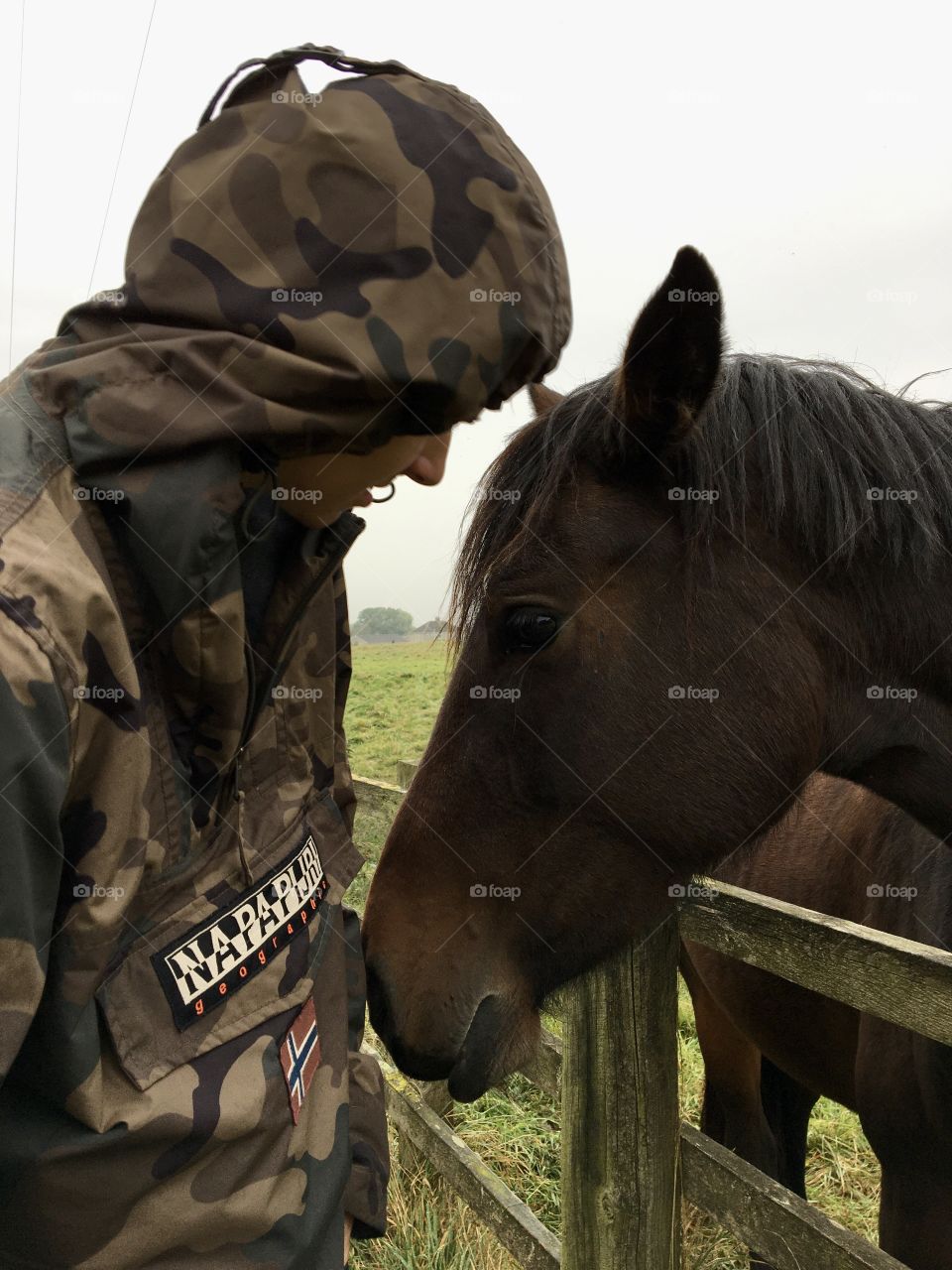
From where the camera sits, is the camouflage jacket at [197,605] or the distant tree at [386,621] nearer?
the camouflage jacket at [197,605]

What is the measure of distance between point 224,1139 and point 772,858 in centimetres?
269

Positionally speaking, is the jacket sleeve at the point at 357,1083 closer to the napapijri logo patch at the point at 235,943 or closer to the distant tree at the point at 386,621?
the napapijri logo patch at the point at 235,943

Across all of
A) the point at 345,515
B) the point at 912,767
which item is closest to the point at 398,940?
the point at 345,515

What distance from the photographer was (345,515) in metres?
1.53

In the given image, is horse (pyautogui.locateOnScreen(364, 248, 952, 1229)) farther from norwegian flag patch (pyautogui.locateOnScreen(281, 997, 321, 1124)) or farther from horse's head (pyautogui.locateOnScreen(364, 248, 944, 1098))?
norwegian flag patch (pyautogui.locateOnScreen(281, 997, 321, 1124))

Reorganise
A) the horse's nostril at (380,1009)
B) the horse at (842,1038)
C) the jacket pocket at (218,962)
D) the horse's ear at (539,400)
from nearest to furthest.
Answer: the jacket pocket at (218,962) < the horse's nostril at (380,1009) < the horse at (842,1038) < the horse's ear at (539,400)

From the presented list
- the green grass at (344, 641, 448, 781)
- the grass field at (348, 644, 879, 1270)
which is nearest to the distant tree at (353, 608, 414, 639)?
the green grass at (344, 641, 448, 781)

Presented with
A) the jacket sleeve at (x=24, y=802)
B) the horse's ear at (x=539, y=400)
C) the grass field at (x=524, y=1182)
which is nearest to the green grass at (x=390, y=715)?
the grass field at (x=524, y=1182)

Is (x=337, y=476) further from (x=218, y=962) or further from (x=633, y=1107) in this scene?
(x=633, y=1107)

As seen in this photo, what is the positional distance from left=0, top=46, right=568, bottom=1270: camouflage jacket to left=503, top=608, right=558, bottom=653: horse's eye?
0.63 m

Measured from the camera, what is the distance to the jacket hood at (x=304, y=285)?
110cm

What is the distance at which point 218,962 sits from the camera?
1.25m

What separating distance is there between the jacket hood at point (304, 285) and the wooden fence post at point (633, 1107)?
5.87 ft

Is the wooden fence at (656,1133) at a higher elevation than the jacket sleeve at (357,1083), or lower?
lower
